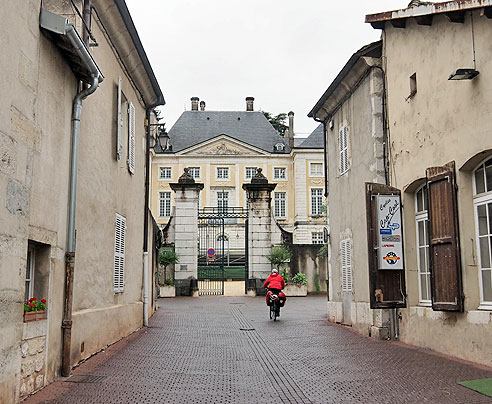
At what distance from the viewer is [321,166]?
57.0 m

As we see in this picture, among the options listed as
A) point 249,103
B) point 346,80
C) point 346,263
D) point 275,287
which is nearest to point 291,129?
point 249,103

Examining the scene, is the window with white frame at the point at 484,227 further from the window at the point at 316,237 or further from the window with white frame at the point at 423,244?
the window at the point at 316,237

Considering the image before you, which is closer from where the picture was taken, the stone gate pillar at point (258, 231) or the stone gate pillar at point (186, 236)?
the stone gate pillar at point (186, 236)

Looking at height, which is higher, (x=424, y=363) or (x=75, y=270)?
(x=75, y=270)

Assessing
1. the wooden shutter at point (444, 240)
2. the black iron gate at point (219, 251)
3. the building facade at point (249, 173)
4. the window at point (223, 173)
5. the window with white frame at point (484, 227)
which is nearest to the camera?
the window with white frame at point (484, 227)

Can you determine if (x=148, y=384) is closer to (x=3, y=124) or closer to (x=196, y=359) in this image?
(x=196, y=359)

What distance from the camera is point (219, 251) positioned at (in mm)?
47719

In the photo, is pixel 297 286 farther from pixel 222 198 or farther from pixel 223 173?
pixel 223 173

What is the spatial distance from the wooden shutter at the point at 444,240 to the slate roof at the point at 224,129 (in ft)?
163

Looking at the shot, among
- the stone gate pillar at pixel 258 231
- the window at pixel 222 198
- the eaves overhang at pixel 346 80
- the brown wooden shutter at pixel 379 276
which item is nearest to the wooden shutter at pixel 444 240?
the brown wooden shutter at pixel 379 276

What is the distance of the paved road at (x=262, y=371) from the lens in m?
6.95

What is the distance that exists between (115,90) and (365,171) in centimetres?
557

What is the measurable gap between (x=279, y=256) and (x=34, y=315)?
65.6 ft

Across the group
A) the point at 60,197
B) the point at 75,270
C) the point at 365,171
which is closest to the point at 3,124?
the point at 60,197
